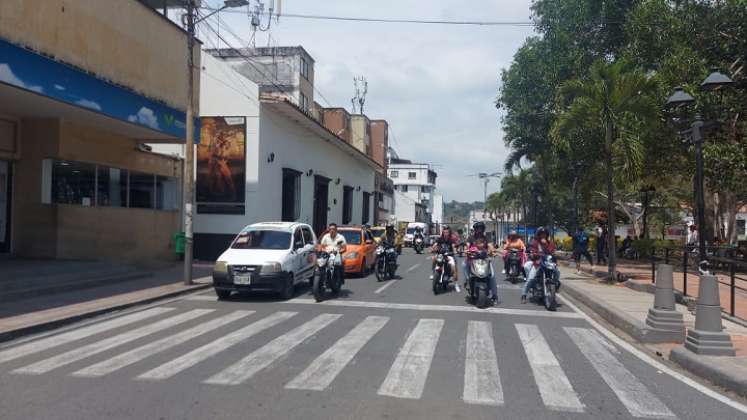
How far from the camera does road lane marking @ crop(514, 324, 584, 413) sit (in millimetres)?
6145

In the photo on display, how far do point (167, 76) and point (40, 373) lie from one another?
1397cm

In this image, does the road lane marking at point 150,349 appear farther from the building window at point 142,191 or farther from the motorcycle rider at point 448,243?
the building window at point 142,191

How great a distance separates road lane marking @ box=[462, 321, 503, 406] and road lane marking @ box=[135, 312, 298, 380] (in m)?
3.34

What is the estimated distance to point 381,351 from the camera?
8422mm

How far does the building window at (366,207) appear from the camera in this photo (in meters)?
49.3

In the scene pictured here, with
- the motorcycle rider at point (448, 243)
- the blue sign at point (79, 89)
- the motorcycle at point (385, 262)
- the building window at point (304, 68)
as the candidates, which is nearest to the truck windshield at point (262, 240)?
the motorcycle rider at point (448, 243)

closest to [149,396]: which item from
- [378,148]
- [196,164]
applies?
[196,164]

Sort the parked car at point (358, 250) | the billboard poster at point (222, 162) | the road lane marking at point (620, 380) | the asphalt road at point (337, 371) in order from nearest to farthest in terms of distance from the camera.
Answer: the asphalt road at point (337, 371), the road lane marking at point (620, 380), the parked car at point (358, 250), the billboard poster at point (222, 162)

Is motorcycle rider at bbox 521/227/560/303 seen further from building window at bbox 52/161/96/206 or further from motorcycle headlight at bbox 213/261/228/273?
building window at bbox 52/161/96/206

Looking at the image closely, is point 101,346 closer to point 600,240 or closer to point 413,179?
point 600,240

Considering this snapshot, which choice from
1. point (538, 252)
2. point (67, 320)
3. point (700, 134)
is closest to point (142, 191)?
point (67, 320)

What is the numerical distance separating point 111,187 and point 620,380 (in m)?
17.3

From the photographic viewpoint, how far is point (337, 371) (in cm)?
725

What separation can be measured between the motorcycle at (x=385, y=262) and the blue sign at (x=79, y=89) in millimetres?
7595
